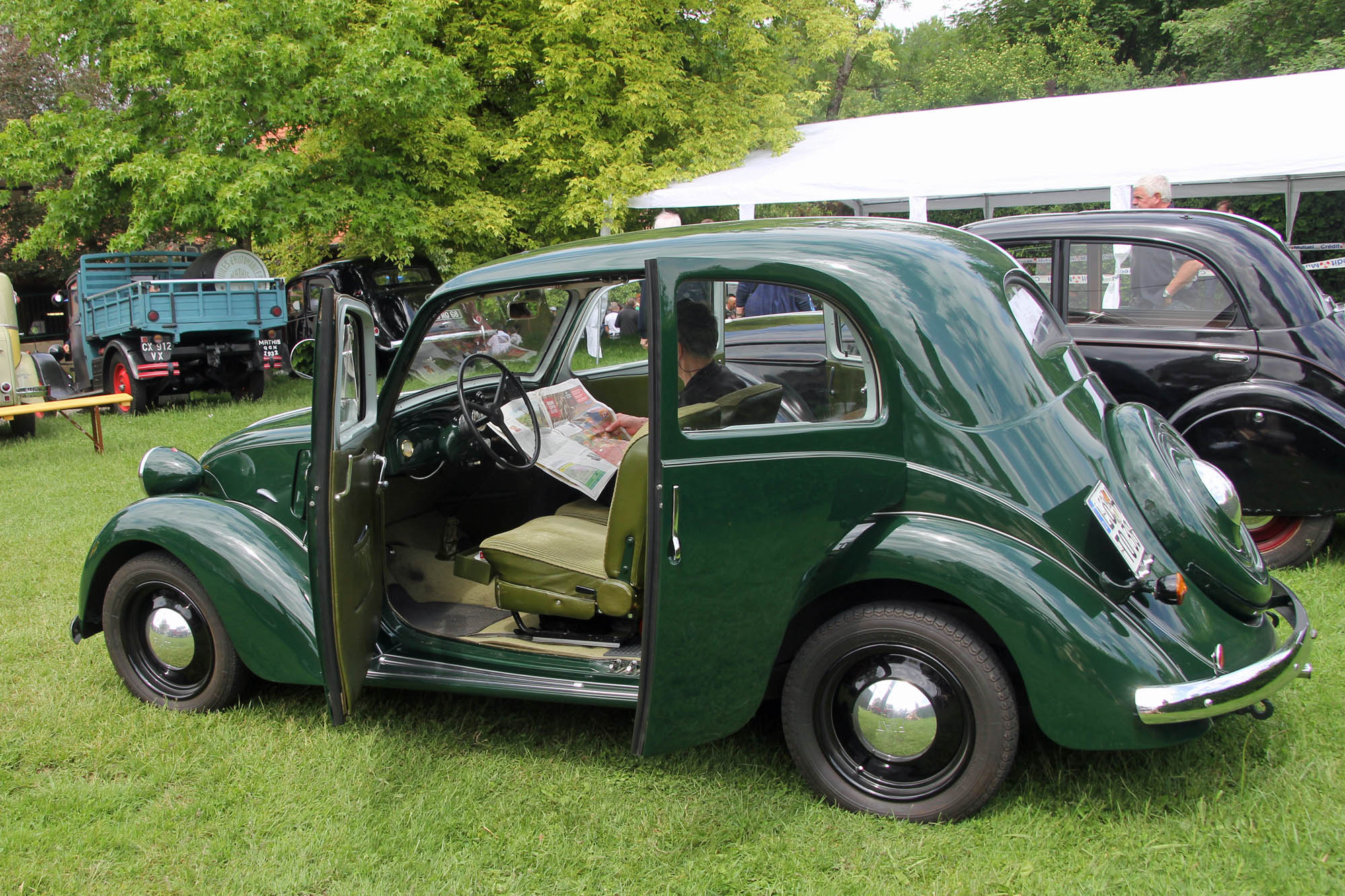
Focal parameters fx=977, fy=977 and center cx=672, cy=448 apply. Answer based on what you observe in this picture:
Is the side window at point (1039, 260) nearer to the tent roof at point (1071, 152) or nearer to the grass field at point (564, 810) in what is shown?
the grass field at point (564, 810)

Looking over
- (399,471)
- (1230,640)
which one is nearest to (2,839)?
(399,471)

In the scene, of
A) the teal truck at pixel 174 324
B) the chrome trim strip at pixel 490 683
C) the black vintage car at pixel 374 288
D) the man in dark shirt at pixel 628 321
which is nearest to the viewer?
the chrome trim strip at pixel 490 683

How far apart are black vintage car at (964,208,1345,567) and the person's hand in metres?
2.45

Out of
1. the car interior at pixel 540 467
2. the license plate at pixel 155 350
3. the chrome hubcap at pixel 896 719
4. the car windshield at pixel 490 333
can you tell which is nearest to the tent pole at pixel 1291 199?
the car interior at pixel 540 467

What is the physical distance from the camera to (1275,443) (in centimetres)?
446

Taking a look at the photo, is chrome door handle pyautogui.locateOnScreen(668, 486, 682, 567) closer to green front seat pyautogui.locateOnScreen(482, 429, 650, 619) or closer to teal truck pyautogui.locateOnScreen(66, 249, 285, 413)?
green front seat pyautogui.locateOnScreen(482, 429, 650, 619)

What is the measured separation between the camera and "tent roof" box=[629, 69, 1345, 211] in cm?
1102

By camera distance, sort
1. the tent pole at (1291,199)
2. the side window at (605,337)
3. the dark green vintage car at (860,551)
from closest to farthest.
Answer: the dark green vintage car at (860,551)
the side window at (605,337)
the tent pole at (1291,199)

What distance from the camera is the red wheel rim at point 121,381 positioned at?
40.7ft

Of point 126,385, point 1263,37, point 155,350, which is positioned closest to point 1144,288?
point 155,350

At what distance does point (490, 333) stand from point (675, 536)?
66.5 inches

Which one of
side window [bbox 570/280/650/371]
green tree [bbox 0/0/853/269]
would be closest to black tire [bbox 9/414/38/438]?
green tree [bbox 0/0/853/269]

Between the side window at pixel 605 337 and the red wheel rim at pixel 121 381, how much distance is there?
997cm

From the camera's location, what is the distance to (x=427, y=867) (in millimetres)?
2773
